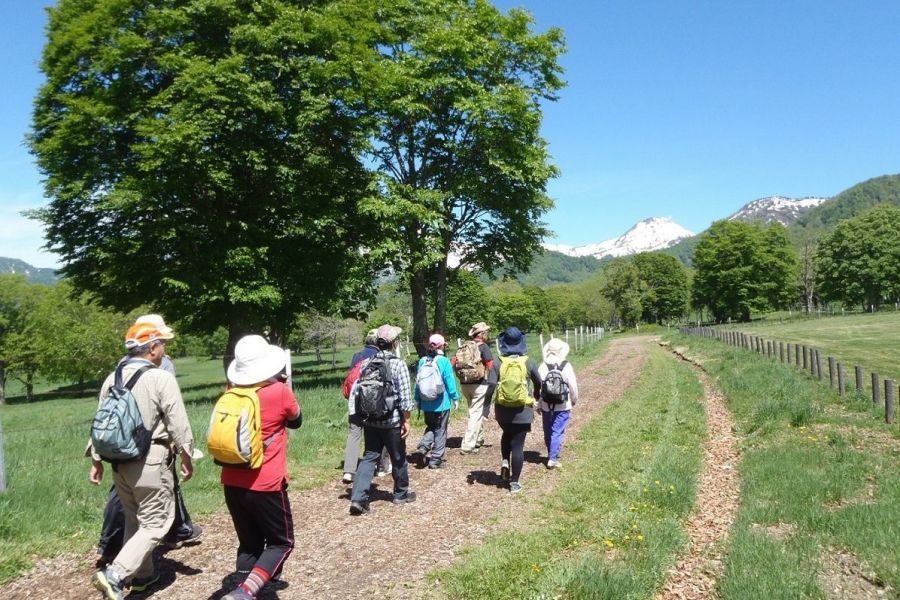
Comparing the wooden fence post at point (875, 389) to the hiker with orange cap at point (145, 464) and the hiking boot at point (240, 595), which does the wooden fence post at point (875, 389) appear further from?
the hiker with orange cap at point (145, 464)

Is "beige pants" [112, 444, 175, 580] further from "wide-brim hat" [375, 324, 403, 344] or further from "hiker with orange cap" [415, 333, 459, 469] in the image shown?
"hiker with orange cap" [415, 333, 459, 469]

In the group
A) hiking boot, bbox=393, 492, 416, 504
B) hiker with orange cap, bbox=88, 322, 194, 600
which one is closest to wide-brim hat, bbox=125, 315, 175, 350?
hiker with orange cap, bbox=88, 322, 194, 600

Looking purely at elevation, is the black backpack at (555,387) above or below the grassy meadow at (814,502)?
above

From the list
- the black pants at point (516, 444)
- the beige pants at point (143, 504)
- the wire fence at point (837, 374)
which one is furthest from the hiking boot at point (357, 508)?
the wire fence at point (837, 374)

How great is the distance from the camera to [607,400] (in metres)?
16.2

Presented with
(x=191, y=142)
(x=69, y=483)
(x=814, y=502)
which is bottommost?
(x=814, y=502)

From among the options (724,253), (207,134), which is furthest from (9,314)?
(724,253)

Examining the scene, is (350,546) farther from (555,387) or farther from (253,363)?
(555,387)

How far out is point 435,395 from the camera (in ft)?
28.8

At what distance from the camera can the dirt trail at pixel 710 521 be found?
5191 millimetres

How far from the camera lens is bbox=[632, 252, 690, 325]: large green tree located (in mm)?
97812

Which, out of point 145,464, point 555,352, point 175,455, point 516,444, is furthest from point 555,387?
point 145,464

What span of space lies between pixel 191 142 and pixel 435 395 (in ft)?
38.6

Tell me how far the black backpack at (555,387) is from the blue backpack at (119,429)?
5.61 meters
